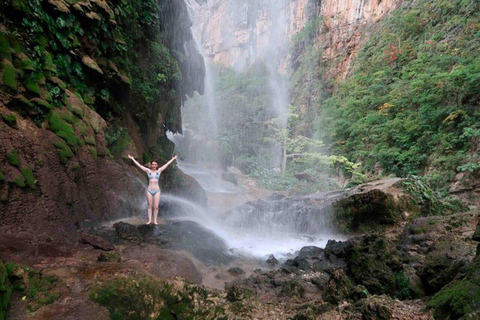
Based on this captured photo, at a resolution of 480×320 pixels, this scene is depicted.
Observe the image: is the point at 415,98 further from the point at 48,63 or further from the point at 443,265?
the point at 48,63

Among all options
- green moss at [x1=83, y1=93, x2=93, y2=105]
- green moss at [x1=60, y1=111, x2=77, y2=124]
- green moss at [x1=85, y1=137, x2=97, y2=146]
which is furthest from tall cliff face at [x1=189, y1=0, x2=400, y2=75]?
green moss at [x1=60, y1=111, x2=77, y2=124]

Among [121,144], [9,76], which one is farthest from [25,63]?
[121,144]

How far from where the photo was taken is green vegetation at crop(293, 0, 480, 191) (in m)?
10.5

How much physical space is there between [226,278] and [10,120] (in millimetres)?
5527

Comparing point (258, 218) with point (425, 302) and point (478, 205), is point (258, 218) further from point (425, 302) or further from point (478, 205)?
point (425, 302)

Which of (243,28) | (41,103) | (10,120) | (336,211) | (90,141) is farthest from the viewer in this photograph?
(243,28)

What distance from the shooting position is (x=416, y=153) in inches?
473

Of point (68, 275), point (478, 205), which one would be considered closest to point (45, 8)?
point (68, 275)

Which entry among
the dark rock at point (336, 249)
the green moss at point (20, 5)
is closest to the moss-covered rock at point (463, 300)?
the dark rock at point (336, 249)

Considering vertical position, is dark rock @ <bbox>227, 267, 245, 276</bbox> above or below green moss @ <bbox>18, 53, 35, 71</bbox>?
below

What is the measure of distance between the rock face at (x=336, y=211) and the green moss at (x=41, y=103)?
326 inches

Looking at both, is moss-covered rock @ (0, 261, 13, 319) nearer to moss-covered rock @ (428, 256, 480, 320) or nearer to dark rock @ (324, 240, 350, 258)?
moss-covered rock @ (428, 256, 480, 320)

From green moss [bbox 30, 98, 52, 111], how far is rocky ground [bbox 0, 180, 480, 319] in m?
2.86

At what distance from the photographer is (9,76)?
5.26 metres
